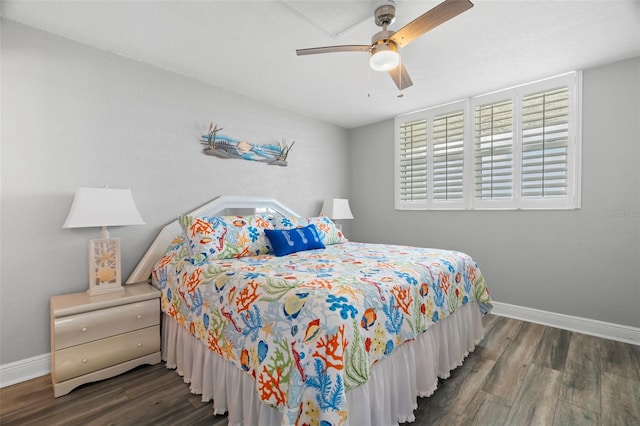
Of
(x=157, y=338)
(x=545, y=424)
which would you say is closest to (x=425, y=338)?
(x=545, y=424)

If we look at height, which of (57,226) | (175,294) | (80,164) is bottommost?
(175,294)

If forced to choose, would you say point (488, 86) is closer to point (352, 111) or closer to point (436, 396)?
point (352, 111)

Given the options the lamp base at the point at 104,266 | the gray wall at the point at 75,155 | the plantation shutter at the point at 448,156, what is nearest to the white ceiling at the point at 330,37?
the gray wall at the point at 75,155

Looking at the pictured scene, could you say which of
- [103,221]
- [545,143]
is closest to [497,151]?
[545,143]

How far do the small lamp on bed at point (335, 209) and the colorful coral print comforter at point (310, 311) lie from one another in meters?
1.64

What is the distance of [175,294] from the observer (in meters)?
2.13

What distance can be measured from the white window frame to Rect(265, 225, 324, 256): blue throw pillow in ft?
5.90

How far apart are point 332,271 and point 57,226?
6.81 feet

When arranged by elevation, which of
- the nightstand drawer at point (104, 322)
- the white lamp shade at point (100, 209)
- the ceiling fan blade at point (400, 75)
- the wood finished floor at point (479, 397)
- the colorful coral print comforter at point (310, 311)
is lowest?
the wood finished floor at point (479, 397)

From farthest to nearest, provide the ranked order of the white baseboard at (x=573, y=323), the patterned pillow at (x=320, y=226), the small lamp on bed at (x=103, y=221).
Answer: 1. the patterned pillow at (x=320, y=226)
2. the white baseboard at (x=573, y=323)
3. the small lamp on bed at (x=103, y=221)

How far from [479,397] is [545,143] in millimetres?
2560

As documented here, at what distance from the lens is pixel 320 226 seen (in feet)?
10.4

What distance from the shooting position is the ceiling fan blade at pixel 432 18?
149cm

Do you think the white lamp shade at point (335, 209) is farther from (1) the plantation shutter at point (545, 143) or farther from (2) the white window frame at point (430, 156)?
(1) the plantation shutter at point (545, 143)
